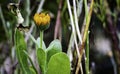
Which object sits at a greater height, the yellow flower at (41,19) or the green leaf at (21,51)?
the yellow flower at (41,19)

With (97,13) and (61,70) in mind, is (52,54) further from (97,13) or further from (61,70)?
(97,13)

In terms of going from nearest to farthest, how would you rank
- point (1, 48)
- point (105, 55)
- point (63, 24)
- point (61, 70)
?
1. point (61, 70)
2. point (63, 24)
3. point (1, 48)
4. point (105, 55)

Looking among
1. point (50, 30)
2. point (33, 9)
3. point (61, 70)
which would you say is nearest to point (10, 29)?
point (33, 9)

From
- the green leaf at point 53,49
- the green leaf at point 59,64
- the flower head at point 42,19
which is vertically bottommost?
the green leaf at point 59,64
